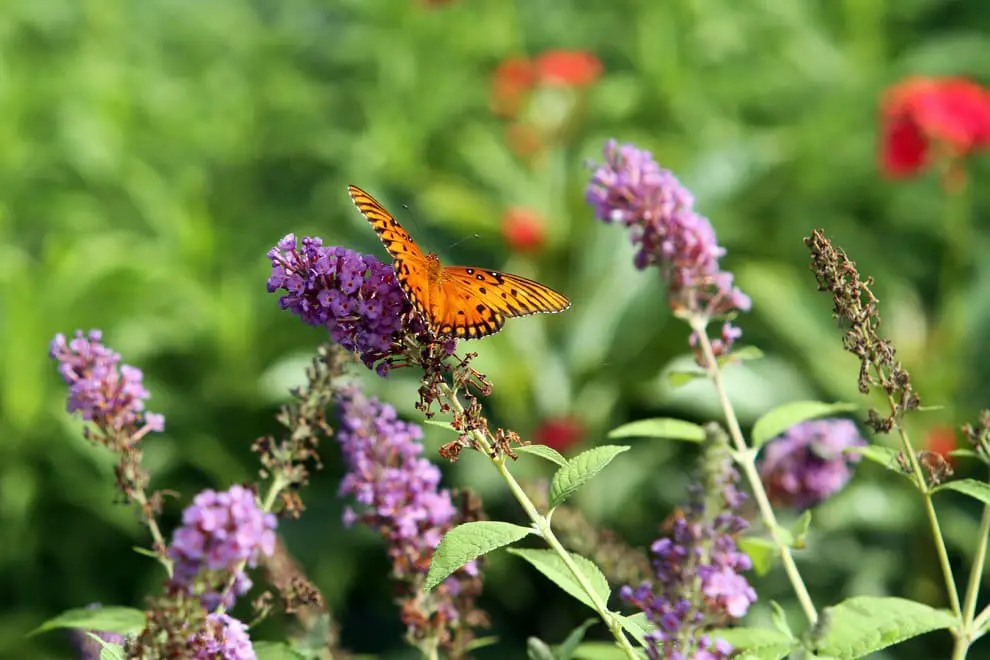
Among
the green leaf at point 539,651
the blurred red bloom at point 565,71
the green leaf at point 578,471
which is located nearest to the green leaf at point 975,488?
the green leaf at point 578,471

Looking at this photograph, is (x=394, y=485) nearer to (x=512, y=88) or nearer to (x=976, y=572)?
(x=976, y=572)

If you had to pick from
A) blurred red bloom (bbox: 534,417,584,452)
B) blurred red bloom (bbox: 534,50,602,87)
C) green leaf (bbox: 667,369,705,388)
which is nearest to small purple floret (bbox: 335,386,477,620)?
green leaf (bbox: 667,369,705,388)

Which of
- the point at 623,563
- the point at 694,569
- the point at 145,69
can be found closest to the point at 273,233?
the point at 145,69

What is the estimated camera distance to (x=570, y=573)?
1522 millimetres

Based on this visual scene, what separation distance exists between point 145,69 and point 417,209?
2.91 metres

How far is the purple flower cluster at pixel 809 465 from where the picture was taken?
6.94 feet

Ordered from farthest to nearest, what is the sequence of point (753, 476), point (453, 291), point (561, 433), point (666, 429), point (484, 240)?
point (484, 240), point (561, 433), point (453, 291), point (666, 429), point (753, 476)

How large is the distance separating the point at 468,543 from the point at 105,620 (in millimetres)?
542

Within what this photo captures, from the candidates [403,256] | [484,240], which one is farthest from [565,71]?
[403,256]

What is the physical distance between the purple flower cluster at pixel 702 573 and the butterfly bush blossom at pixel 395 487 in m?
0.39

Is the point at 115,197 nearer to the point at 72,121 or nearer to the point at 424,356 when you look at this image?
the point at 72,121

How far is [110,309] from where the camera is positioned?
5406 millimetres

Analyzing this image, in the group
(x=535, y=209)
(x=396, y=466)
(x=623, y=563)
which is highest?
(x=535, y=209)

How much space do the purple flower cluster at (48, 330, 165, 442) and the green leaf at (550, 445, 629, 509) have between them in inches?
21.9
